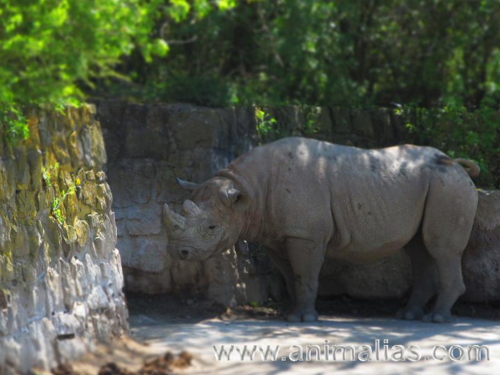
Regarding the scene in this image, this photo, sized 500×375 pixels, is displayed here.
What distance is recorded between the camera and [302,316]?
7.98 m

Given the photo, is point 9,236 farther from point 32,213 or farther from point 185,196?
point 185,196

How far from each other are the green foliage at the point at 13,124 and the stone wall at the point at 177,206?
239 centimetres

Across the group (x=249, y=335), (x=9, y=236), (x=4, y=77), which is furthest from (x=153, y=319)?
(x=4, y=77)

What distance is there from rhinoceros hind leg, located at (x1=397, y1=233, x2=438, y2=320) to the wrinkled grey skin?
14mm

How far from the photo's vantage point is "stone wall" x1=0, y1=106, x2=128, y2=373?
531cm

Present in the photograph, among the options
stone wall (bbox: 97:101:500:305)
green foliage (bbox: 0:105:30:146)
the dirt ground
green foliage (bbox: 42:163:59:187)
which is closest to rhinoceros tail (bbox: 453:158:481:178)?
stone wall (bbox: 97:101:500:305)

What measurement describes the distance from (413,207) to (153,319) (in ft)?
8.84

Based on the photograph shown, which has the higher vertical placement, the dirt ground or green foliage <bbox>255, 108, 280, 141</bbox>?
green foliage <bbox>255, 108, 280, 141</bbox>

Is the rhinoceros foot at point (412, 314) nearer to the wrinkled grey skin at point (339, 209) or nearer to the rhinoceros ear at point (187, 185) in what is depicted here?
the wrinkled grey skin at point (339, 209)

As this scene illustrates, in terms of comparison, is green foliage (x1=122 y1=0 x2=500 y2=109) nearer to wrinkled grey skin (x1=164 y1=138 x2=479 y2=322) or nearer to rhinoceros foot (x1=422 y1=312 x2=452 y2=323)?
wrinkled grey skin (x1=164 y1=138 x2=479 y2=322)

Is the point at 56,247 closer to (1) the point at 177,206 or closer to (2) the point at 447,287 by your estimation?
(1) the point at 177,206

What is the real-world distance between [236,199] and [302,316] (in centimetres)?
126

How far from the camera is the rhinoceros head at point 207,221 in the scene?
24.9ft

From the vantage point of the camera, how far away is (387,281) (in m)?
9.08
